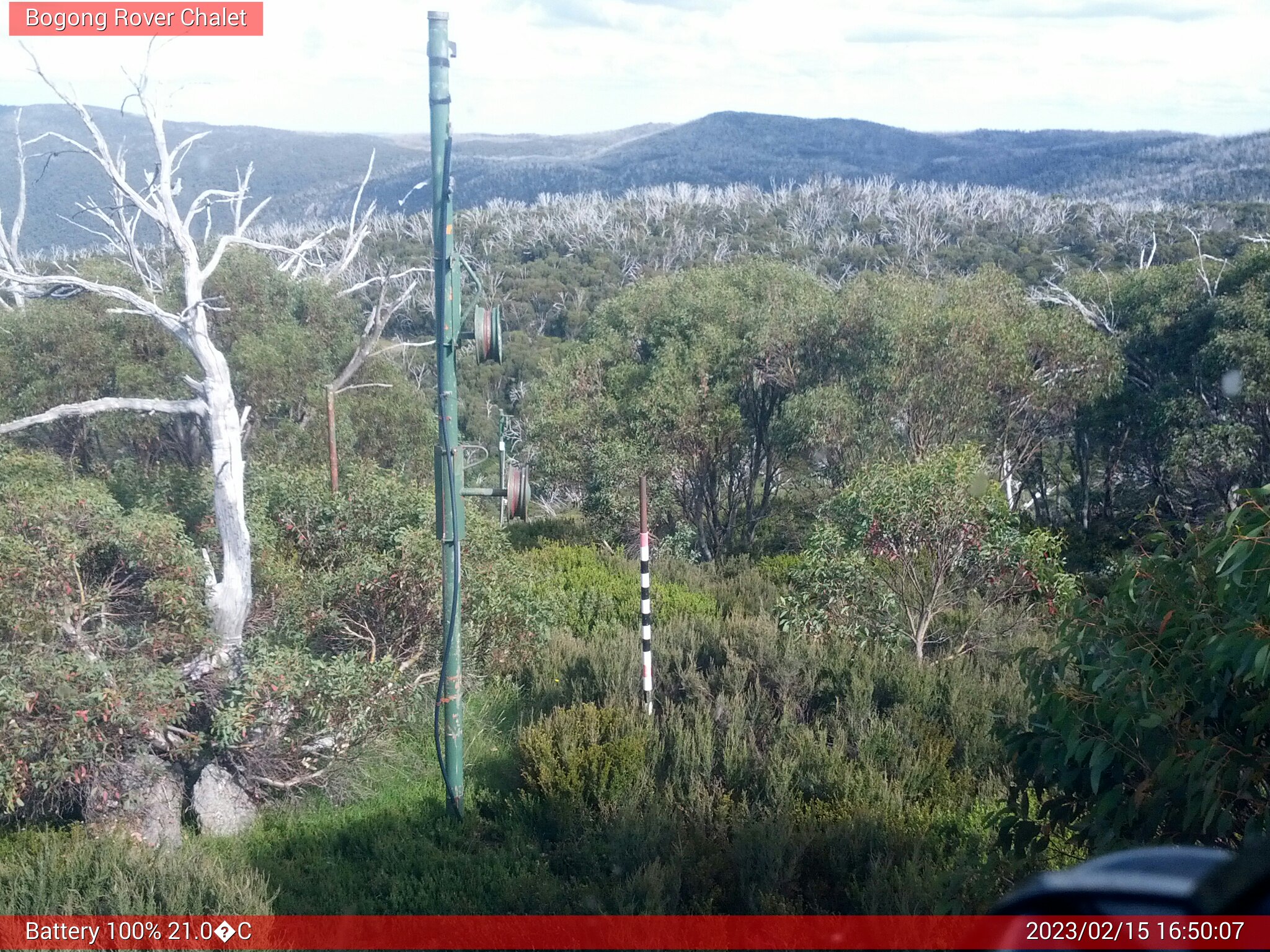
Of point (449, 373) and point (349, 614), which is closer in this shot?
point (449, 373)

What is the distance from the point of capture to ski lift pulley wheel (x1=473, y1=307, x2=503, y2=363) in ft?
20.8

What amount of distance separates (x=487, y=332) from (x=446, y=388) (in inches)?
16.7

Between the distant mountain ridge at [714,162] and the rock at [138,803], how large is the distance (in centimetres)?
4857

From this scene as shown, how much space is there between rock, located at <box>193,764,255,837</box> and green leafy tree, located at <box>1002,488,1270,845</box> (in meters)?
5.34

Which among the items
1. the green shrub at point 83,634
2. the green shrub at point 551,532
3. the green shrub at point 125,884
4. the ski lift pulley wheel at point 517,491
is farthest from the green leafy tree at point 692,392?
the green shrub at point 125,884

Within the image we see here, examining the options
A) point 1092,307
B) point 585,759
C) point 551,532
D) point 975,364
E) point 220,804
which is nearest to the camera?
point 585,759

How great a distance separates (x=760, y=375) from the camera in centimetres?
1831

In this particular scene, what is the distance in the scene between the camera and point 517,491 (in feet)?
21.0

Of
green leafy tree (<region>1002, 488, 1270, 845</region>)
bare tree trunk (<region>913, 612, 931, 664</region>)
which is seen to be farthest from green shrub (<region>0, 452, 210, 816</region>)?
bare tree trunk (<region>913, 612, 931, 664</region>)

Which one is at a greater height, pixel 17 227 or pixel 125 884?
pixel 17 227

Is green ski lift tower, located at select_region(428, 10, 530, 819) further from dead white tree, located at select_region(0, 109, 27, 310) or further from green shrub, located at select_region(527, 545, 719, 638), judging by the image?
dead white tree, located at select_region(0, 109, 27, 310)

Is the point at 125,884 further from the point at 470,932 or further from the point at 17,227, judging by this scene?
the point at 17,227

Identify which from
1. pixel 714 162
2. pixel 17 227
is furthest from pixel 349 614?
pixel 714 162

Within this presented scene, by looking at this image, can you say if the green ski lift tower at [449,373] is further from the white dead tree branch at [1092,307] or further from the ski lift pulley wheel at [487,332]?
the white dead tree branch at [1092,307]
